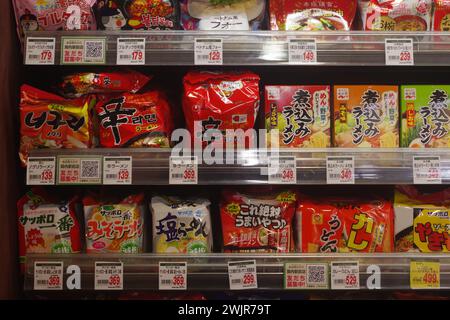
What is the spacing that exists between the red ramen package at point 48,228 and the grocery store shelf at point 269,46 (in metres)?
0.48

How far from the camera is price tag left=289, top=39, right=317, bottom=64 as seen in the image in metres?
1.31

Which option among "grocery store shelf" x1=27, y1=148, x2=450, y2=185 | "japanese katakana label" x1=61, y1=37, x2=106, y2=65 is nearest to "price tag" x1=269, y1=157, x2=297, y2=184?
"grocery store shelf" x1=27, y1=148, x2=450, y2=185

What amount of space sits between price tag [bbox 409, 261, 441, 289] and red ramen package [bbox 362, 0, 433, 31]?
0.78m

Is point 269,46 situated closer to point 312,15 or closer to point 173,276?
point 312,15

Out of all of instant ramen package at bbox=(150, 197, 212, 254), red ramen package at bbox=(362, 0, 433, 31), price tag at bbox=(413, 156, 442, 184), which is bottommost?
instant ramen package at bbox=(150, 197, 212, 254)

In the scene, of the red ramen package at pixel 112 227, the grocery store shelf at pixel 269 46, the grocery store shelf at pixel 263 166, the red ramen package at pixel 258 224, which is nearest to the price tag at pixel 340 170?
the grocery store shelf at pixel 263 166

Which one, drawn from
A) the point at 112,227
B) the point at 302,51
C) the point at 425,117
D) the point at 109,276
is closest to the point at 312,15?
the point at 302,51

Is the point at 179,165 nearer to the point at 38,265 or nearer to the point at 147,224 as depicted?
the point at 147,224

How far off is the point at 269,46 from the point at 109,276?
87 centimetres

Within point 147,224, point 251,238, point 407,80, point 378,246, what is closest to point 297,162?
point 251,238

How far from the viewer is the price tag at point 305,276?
Answer: 132 centimetres

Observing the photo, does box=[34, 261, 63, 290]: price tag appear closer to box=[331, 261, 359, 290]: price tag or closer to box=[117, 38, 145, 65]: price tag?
box=[117, 38, 145, 65]: price tag

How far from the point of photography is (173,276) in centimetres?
131
